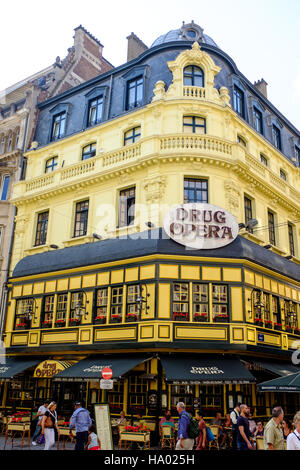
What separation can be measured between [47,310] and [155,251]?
23.8 feet

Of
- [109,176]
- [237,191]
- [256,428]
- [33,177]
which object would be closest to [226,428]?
[256,428]

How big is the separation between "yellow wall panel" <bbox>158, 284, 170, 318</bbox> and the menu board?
6.92 meters

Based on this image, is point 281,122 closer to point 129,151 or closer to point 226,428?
point 129,151

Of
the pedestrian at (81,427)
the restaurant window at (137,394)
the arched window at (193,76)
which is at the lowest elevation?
the pedestrian at (81,427)

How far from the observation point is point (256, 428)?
14930mm

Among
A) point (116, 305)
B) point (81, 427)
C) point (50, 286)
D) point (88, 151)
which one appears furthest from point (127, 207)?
point (81, 427)

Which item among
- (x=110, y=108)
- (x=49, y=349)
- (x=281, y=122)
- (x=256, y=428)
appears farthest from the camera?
(x=281, y=122)

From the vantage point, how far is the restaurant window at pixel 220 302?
1802cm

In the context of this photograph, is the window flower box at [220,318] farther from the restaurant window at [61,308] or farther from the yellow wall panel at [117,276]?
the restaurant window at [61,308]

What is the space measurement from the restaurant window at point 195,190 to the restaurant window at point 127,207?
2794 mm

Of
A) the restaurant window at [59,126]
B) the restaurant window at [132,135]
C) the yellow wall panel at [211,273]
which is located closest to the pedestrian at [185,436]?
the yellow wall panel at [211,273]

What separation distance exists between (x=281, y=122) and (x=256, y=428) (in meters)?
20.8

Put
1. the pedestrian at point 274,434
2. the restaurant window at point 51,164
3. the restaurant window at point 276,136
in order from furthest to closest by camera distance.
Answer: the restaurant window at point 276,136
the restaurant window at point 51,164
the pedestrian at point 274,434

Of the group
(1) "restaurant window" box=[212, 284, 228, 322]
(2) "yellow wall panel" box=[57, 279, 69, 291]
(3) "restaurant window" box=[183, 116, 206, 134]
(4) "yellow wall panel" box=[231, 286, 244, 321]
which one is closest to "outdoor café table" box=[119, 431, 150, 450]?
(1) "restaurant window" box=[212, 284, 228, 322]
